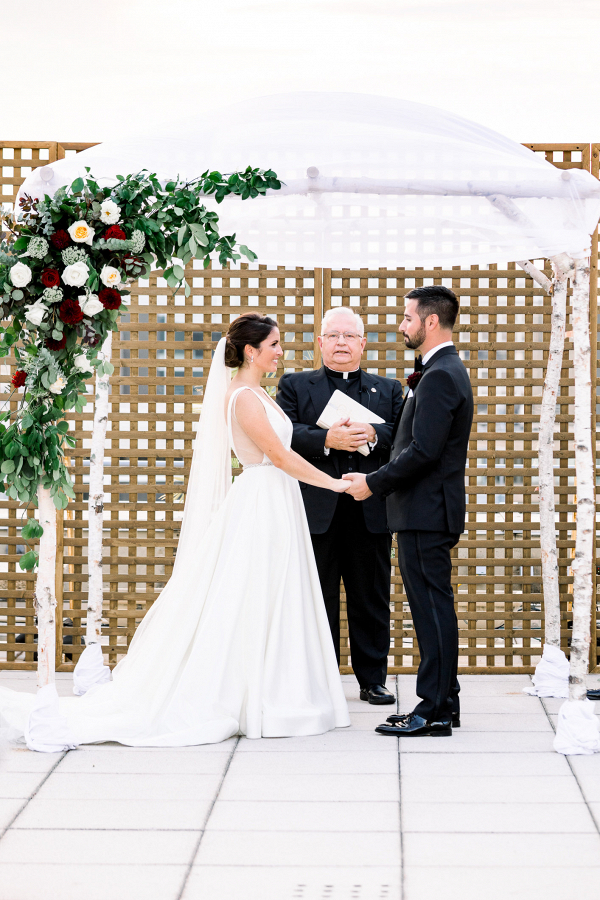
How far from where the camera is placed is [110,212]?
126 inches

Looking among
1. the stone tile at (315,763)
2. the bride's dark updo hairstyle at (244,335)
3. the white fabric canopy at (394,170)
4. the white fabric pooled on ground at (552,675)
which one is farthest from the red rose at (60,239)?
Answer: the white fabric pooled on ground at (552,675)

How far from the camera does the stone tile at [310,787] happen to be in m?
2.83

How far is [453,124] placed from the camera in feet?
11.9

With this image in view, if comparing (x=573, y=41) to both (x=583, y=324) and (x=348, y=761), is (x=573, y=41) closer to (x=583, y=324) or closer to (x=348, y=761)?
(x=583, y=324)

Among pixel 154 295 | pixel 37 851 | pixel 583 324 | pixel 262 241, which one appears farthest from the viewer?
pixel 154 295

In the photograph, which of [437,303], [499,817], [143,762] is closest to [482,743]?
[499,817]

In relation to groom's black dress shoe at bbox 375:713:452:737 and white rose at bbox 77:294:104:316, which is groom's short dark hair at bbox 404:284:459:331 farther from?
groom's black dress shoe at bbox 375:713:452:737

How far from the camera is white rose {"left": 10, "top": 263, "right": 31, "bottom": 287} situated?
3.13 metres

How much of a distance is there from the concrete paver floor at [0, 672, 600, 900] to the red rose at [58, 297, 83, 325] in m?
1.51

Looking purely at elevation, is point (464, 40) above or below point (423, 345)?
above

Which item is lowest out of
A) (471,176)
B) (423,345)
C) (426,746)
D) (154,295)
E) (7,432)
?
(426,746)

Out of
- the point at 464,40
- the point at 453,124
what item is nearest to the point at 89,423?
the point at 453,124

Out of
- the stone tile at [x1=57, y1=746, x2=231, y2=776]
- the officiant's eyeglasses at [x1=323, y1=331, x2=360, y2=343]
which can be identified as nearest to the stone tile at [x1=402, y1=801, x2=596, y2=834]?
the stone tile at [x1=57, y1=746, x2=231, y2=776]

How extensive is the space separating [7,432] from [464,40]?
132 inches
